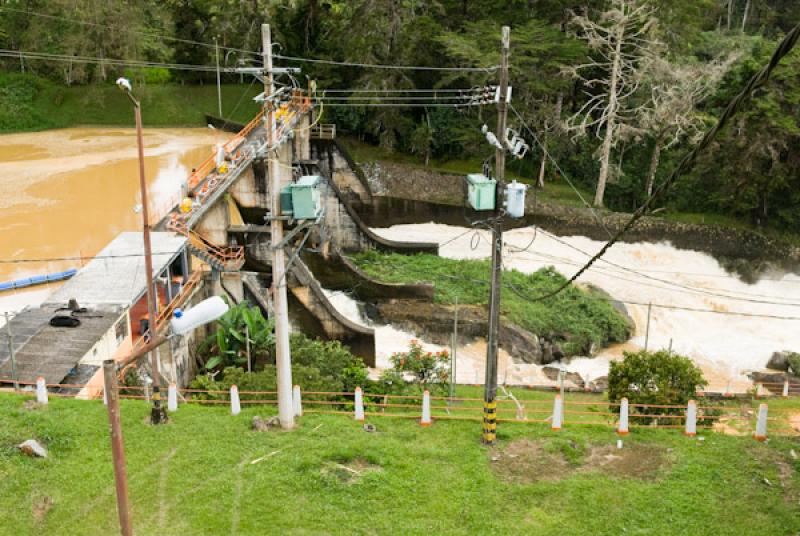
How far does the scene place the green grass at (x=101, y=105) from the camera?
170 ft

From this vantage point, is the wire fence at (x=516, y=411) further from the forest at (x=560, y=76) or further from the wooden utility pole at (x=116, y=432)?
the forest at (x=560, y=76)

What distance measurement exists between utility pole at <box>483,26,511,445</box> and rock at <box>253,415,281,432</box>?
13.0ft

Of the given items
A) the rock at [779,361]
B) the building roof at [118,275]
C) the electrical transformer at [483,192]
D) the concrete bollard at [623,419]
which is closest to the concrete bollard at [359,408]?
the electrical transformer at [483,192]

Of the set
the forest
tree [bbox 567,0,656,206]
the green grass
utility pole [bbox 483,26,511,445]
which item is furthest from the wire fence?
the green grass

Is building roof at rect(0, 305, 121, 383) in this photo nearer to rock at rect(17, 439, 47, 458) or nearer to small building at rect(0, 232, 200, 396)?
small building at rect(0, 232, 200, 396)

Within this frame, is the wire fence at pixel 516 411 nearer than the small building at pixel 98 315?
Yes

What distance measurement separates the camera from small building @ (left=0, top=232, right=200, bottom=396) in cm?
1628

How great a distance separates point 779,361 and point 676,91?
16659 mm

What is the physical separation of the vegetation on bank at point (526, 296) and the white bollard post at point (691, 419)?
1053 cm

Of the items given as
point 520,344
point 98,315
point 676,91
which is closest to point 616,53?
point 676,91

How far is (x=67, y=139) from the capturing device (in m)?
48.5

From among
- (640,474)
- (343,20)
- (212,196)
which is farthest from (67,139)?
(640,474)

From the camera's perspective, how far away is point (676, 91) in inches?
1468

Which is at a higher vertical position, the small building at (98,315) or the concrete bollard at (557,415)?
the small building at (98,315)
